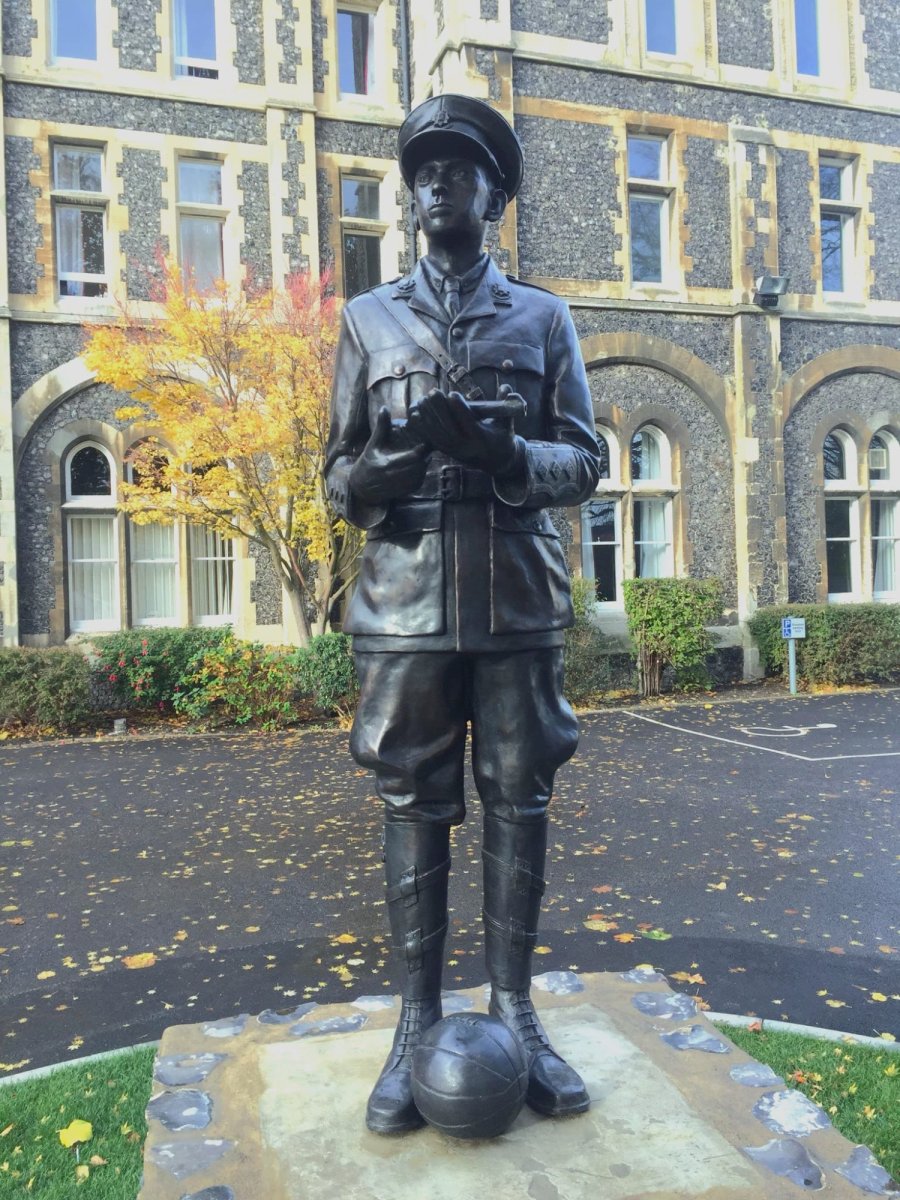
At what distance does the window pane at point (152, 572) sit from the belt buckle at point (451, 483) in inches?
508

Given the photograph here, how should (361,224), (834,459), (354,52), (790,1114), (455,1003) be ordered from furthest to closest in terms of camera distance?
(834,459)
(354,52)
(361,224)
(455,1003)
(790,1114)

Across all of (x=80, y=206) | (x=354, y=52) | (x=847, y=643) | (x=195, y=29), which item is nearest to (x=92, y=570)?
(x=80, y=206)

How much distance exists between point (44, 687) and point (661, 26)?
1436cm

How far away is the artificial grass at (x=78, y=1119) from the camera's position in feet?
9.20

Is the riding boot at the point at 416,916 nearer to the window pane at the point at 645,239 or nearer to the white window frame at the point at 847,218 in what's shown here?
the window pane at the point at 645,239

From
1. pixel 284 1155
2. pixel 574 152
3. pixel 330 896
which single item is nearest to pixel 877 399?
pixel 574 152

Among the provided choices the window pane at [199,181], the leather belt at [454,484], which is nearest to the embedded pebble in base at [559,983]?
the leather belt at [454,484]

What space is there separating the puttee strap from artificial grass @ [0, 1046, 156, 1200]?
98.2 inches

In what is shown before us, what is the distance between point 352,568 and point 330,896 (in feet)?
28.0

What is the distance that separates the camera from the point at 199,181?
15.0 m

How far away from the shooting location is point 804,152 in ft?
54.4

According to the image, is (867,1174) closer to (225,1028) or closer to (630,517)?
(225,1028)

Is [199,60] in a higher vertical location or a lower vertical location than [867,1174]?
higher

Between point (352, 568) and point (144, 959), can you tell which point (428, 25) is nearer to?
point (352, 568)
